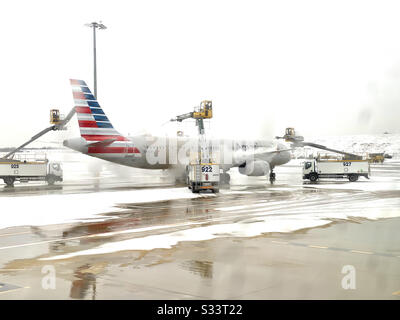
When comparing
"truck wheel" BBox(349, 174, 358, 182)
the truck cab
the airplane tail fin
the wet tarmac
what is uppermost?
the airplane tail fin

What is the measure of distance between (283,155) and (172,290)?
4083cm

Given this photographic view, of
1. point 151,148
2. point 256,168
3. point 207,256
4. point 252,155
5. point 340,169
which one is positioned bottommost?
point 207,256

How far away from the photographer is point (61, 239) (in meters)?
14.4

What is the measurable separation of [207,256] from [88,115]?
29713 millimetres

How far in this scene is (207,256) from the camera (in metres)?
11.7

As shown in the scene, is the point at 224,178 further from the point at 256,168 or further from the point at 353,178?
the point at 353,178

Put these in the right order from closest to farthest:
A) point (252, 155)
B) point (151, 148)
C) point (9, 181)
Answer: point (151, 148) → point (9, 181) → point (252, 155)

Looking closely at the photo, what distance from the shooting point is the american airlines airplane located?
38.8m

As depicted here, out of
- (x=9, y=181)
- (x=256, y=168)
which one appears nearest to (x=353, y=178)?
(x=256, y=168)

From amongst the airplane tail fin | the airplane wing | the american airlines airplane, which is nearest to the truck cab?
the airplane wing

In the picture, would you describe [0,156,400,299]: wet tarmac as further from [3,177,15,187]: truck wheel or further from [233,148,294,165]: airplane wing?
[3,177,15,187]: truck wheel

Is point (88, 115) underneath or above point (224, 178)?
above

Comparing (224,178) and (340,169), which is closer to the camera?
(224,178)
